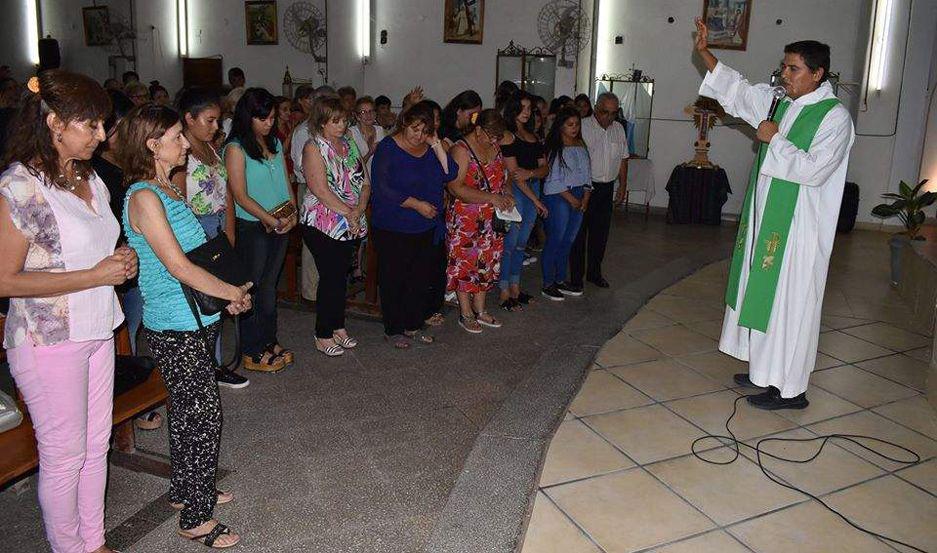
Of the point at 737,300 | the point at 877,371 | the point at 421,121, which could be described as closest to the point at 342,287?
the point at 421,121

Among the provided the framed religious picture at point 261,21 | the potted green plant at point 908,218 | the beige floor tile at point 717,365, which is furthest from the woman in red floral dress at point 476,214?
the framed religious picture at point 261,21

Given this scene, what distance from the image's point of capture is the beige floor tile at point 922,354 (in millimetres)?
4703

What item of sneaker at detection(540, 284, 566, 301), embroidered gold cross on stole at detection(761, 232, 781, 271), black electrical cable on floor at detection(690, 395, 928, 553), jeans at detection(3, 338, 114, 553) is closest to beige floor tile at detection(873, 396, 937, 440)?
black electrical cable on floor at detection(690, 395, 928, 553)

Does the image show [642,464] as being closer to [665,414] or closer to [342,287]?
[665,414]

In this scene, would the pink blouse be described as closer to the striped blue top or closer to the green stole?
the striped blue top

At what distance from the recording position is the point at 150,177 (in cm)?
230

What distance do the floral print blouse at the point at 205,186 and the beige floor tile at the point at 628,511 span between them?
205 cm

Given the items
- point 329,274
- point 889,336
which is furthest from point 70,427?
point 889,336

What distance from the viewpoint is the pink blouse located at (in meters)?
1.98

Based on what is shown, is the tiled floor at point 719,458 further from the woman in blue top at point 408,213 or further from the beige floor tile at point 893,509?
the woman in blue top at point 408,213

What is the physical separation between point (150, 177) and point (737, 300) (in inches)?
119

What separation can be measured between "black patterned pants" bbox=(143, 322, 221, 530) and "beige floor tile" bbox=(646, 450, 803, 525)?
5.86ft

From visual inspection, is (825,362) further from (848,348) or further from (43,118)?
(43,118)

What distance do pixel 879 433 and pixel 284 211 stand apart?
3.16 meters
